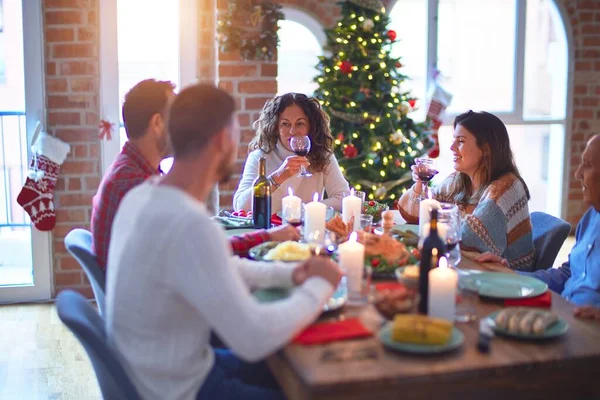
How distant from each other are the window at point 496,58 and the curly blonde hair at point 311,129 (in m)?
2.47

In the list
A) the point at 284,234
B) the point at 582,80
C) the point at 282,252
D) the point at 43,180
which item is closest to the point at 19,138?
the point at 43,180

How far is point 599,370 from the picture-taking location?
1.58 meters

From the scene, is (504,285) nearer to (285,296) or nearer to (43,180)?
(285,296)

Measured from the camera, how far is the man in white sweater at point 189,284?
1461 millimetres

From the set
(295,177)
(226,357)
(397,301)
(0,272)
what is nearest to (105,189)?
(226,357)

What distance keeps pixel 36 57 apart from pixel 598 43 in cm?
433

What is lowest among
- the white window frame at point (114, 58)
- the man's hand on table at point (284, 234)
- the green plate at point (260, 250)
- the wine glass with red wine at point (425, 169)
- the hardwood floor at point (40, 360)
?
the hardwood floor at point (40, 360)

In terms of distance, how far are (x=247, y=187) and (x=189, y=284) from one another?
196cm

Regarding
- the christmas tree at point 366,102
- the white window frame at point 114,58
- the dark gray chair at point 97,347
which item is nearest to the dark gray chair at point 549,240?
the dark gray chair at point 97,347

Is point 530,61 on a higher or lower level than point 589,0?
lower

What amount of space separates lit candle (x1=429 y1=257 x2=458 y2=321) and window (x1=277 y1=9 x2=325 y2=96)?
395 cm

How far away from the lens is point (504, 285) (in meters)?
2.05

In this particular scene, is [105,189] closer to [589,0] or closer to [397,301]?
[397,301]

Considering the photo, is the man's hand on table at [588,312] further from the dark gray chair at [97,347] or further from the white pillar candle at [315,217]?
the dark gray chair at [97,347]
